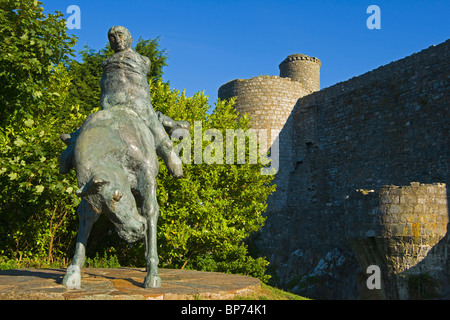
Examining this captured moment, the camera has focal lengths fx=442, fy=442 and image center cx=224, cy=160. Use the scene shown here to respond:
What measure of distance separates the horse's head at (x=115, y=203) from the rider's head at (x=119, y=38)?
1.83 meters

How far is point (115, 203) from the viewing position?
387 cm

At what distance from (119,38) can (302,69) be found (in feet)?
91.9

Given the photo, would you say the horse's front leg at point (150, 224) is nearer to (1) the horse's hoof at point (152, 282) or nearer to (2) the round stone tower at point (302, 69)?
(1) the horse's hoof at point (152, 282)

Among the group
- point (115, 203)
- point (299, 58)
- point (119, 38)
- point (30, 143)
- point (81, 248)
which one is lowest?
point (81, 248)

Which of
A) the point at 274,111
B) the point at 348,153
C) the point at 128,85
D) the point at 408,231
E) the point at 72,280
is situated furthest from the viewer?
the point at 274,111

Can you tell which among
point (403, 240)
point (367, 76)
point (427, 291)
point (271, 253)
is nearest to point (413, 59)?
point (367, 76)

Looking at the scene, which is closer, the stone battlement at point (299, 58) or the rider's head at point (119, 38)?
the rider's head at point (119, 38)

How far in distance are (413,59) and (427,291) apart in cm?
919

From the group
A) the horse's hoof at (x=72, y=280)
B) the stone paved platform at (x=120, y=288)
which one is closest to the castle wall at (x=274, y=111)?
the stone paved platform at (x=120, y=288)

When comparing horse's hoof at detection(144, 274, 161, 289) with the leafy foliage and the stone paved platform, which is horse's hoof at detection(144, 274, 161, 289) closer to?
the stone paved platform

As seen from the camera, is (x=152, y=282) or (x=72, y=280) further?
(x=152, y=282)

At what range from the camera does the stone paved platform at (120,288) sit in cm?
386

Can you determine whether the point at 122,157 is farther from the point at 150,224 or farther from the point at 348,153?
the point at 348,153

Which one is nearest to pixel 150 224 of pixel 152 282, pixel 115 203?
pixel 152 282
